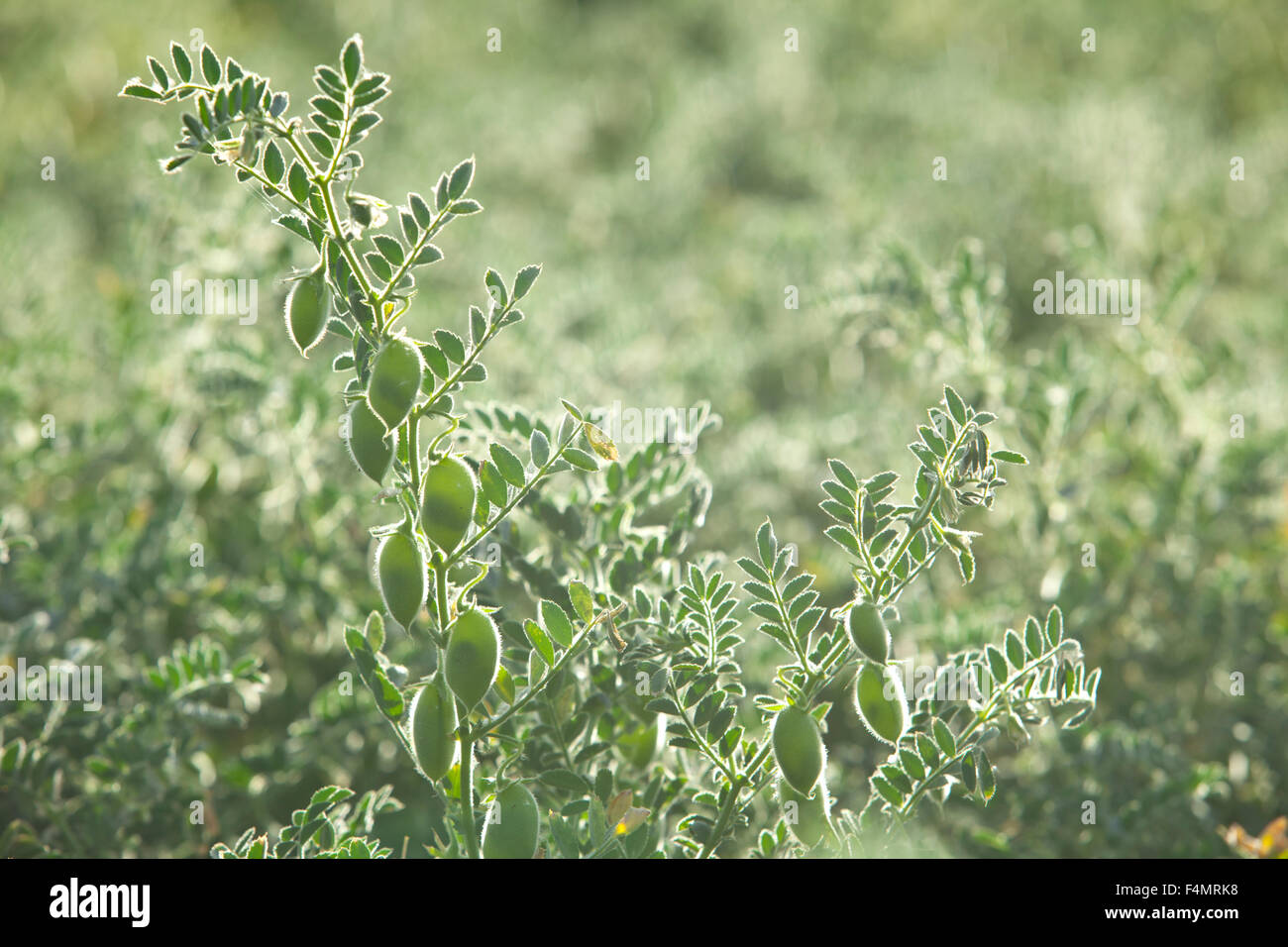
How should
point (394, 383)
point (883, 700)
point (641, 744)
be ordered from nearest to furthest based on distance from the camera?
point (394, 383) < point (883, 700) < point (641, 744)

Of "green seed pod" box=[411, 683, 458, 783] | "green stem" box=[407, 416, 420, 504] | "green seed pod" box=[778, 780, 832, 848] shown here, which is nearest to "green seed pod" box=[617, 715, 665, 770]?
"green seed pod" box=[778, 780, 832, 848]

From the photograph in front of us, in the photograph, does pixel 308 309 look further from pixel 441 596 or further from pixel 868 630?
pixel 868 630

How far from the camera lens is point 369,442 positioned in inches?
32.5

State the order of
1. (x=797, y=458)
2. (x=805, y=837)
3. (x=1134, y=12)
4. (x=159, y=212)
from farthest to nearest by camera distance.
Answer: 1. (x=1134, y=12)
2. (x=159, y=212)
3. (x=797, y=458)
4. (x=805, y=837)

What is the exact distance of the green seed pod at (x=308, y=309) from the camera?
81 cm

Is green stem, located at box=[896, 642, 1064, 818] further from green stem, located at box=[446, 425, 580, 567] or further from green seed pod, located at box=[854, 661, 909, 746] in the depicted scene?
green stem, located at box=[446, 425, 580, 567]

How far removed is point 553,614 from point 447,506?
0.15 meters

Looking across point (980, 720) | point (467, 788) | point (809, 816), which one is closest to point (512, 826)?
point (467, 788)

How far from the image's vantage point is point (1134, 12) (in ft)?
15.8

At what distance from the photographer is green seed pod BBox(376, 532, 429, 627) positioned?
82 cm

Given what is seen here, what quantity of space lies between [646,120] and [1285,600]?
9.72 feet

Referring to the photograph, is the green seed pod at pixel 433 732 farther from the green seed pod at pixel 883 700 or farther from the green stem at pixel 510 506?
the green seed pod at pixel 883 700

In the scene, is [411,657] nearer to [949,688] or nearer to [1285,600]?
[949,688]

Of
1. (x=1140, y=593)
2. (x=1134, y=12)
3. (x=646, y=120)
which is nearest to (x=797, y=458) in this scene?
(x=1140, y=593)
